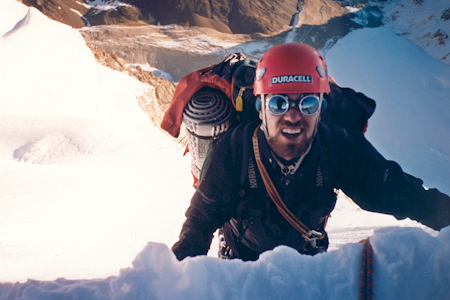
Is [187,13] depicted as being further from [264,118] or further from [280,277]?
[280,277]

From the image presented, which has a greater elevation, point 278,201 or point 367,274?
point 367,274

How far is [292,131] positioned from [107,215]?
2883 millimetres

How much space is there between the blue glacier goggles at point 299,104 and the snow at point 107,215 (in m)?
0.71

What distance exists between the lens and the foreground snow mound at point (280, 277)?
0.84 m

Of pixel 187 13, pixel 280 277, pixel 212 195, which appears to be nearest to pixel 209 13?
pixel 187 13

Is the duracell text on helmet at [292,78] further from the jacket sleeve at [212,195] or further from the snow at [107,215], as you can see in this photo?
the snow at [107,215]

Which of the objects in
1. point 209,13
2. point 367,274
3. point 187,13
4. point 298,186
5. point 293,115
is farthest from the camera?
point 209,13

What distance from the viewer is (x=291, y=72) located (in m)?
1.48

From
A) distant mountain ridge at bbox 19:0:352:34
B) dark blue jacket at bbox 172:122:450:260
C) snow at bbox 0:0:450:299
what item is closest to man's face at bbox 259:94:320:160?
dark blue jacket at bbox 172:122:450:260

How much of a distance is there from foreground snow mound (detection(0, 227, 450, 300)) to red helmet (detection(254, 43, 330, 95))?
901 millimetres

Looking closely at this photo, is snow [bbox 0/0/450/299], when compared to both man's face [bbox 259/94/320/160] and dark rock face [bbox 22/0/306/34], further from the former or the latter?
dark rock face [bbox 22/0/306/34]

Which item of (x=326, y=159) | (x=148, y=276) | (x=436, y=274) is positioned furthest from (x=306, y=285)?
(x=326, y=159)

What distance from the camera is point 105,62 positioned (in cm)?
945

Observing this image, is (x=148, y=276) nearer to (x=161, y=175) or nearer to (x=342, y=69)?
(x=161, y=175)
